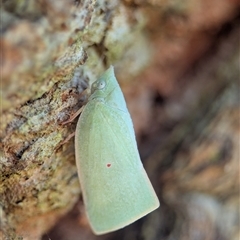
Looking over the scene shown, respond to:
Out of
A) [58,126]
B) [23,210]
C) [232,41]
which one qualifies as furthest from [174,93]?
[23,210]

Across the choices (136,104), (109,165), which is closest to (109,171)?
(109,165)

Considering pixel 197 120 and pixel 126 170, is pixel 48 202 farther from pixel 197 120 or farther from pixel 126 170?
pixel 197 120

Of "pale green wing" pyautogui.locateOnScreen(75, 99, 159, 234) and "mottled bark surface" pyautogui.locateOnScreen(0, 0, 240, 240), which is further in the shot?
"pale green wing" pyautogui.locateOnScreen(75, 99, 159, 234)

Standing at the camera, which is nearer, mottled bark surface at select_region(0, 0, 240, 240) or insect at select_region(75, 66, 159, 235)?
mottled bark surface at select_region(0, 0, 240, 240)

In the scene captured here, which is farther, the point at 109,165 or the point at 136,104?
the point at 136,104

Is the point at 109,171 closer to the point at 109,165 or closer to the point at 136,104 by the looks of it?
the point at 109,165

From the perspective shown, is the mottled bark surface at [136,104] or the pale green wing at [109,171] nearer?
the mottled bark surface at [136,104]
